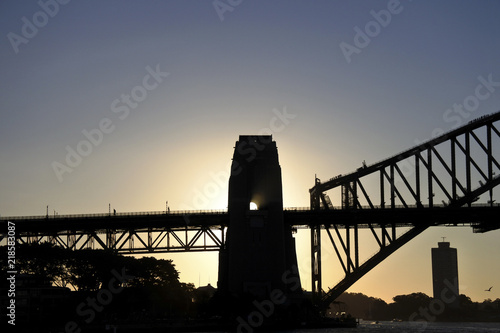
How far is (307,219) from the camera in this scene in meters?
127

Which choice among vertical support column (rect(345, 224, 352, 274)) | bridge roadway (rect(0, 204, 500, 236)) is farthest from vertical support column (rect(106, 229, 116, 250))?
vertical support column (rect(345, 224, 352, 274))

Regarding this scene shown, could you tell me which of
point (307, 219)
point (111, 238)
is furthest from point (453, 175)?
point (111, 238)

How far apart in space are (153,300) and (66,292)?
14569 millimetres

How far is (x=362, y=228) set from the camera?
129 metres

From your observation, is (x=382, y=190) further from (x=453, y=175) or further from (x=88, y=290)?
(x=88, y=290)

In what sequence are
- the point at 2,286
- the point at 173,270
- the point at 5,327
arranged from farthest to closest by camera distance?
the point at 173,270 → the point at 2,286 → the point at 5,327

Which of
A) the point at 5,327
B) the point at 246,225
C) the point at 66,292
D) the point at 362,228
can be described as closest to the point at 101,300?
the point at 66,292

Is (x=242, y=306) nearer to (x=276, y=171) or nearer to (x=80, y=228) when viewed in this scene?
(x=276, y=171)

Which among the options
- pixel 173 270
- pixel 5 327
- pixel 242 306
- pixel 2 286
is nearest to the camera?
pixel 242 306

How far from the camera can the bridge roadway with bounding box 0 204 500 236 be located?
124062 mm

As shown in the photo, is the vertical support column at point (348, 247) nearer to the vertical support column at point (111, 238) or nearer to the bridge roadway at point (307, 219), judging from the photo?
the bridge roadway at point (307, 219)

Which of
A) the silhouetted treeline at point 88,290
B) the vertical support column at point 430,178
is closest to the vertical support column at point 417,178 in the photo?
the vertical support column at point 430,178

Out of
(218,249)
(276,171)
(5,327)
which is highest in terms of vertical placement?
(276,171)

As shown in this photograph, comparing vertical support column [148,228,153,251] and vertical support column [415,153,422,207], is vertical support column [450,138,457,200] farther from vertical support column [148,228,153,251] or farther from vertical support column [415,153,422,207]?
vertical support column [148,228,153,251]
